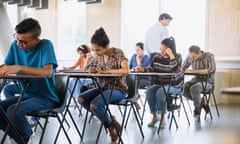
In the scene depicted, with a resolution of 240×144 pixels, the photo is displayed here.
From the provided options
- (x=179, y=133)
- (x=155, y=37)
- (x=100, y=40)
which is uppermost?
(x=155, y=37)

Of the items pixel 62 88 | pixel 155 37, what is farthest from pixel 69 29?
pixel 62 88

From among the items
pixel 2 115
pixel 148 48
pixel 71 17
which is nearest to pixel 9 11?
pixel 71 17

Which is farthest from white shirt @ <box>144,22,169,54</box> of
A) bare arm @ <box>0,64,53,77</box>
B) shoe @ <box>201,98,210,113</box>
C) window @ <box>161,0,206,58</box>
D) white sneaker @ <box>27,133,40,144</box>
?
bare arm @ <box>0,64,53,77</box>

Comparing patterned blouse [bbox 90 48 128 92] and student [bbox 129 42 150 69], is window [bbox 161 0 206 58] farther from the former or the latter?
patterned blouse [bbox 90 48 128 92]

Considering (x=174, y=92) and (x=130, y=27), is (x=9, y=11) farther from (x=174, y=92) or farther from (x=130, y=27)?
(x=174, y=92)

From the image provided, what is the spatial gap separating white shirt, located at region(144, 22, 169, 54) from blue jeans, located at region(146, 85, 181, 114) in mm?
1941

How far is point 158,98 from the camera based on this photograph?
421cm

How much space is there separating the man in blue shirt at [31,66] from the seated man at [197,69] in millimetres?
2925

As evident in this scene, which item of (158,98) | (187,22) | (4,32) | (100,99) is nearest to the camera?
(100,99)

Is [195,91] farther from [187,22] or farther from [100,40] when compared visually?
[187,22]

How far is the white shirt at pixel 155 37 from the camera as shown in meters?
6.11

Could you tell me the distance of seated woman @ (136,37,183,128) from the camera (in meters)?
4.22

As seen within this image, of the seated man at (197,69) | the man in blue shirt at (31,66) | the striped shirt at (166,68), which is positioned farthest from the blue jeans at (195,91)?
the man in blue shirt at (31,66)

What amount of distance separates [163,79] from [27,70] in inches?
89.4
